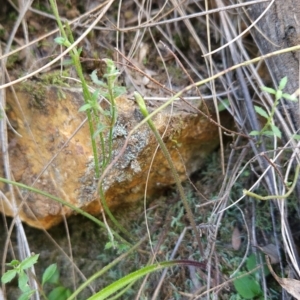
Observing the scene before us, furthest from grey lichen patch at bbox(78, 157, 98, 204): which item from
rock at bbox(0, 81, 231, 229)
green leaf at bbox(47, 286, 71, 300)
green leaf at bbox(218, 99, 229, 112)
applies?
green leaf at bbox(218, 99, 229, 112)

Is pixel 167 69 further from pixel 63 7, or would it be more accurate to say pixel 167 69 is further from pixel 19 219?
pixel 19 219

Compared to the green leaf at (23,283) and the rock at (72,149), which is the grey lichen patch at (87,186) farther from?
the green leaf at (23,283)

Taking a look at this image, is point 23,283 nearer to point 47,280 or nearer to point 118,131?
point 47,280

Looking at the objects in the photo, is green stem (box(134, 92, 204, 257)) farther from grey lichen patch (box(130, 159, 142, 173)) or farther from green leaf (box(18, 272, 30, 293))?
green leaf (box(18, 272, 30, 293))

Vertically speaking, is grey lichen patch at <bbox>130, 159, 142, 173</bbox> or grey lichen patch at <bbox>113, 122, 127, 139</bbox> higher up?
grey lichen patch at <bbox>113, 122, 127, 139</bbox>

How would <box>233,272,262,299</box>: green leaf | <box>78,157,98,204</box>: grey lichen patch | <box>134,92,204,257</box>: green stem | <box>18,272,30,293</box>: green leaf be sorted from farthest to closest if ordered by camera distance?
<box>78,157,98,204</box>: grey lichen patch
<box>233,272,262,299</box>: green leaf
<box>18,272,30,293</box>: green leaf
<box>134,92,204,257</box>: green stem

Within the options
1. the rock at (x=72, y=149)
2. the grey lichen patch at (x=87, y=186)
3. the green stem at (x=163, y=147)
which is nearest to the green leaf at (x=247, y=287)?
the green stem at (x=163, y=147)
